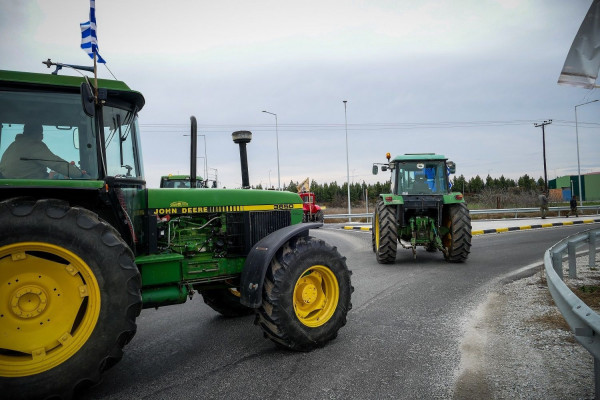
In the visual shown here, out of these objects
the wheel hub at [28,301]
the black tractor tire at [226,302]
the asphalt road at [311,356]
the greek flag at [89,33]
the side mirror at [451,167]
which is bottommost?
the asphalt road at [311,356]

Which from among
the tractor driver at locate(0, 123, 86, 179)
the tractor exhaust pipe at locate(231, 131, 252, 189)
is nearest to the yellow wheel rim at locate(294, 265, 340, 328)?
the tractor exhaust pipe at locate(231, 131, 252, 189)

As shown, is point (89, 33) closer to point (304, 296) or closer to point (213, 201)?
point (213, 201)

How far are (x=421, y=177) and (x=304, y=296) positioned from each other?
23.4 feet

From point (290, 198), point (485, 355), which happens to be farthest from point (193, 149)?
point (485, 355)

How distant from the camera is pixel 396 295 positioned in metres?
6.38

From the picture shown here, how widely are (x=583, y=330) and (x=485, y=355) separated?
4.55ft

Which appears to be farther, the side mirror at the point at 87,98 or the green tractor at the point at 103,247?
the side mirror at the point at 87,98

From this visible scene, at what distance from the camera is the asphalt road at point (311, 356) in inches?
127

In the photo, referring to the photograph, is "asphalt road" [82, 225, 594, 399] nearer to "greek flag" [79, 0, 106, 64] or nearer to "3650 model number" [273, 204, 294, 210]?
"3650 model number" [273, 204, 294, 210]

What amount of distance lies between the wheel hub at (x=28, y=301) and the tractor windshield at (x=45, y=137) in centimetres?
86

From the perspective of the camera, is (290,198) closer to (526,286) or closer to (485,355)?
→ (485,355)

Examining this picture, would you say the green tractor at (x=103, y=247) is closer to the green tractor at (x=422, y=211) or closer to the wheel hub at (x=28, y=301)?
the wheel hub at (x=28, y=301)

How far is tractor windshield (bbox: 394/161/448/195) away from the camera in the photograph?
1041 centimetres

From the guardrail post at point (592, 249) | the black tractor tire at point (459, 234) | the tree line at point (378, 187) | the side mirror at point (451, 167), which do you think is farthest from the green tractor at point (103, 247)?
the tree line at point (378, 187)
